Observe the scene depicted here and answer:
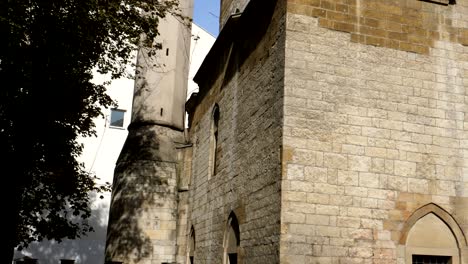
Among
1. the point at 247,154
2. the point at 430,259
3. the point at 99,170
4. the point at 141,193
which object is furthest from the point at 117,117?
the point at 430,259

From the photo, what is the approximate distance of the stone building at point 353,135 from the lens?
723 centimetres

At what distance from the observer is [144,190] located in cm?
1337

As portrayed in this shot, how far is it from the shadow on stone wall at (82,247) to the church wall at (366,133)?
49.3 feet

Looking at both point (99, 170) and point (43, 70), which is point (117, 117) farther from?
point (43, 70)

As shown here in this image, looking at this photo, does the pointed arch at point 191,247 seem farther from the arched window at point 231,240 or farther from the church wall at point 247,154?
the arched window at point 231,240

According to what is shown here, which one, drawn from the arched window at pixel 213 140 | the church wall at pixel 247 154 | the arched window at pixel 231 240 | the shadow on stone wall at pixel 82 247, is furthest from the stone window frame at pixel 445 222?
the shadow on stone wall at pixel 82 247

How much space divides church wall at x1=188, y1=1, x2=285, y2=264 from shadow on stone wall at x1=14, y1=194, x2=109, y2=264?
9.06m

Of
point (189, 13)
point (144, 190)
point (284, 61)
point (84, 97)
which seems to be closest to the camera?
point (284, 61)

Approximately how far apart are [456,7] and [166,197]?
852cm

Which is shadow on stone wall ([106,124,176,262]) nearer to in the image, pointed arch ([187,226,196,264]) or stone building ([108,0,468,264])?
pointed arch ([187,226,196,264])

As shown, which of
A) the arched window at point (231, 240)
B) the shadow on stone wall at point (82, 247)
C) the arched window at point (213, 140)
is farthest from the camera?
the shadow on stone wall at point (82, 247)

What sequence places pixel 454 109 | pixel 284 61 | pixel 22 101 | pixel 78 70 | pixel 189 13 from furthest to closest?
1. pixel 189 13
2. pixel 78 70
3. pixel 22 101
4. pixel 454 109
5. pixel 284 61

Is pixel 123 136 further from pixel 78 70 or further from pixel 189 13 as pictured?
pixel 78 70

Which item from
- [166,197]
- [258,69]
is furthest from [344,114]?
[166,197]
